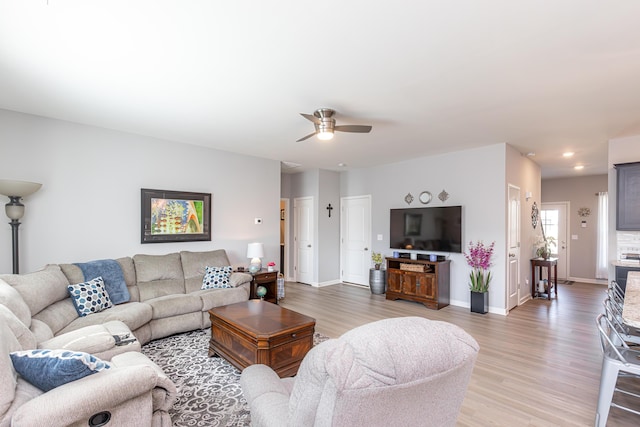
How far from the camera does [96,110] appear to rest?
3.41 meters

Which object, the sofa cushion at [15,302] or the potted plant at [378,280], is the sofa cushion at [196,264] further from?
the potted plant at [378,280]

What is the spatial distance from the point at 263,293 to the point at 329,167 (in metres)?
3.16

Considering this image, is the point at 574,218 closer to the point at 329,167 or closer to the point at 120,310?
the point at 329,167

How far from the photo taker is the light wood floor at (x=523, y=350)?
7.54 feet

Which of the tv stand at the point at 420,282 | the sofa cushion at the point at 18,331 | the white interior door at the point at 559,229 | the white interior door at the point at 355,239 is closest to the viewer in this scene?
the sofa cushion at the point at 18,331

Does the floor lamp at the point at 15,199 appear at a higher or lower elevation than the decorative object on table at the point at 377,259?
higher

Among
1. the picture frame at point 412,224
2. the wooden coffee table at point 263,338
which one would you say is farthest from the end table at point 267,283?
the picture frame at point 412,224

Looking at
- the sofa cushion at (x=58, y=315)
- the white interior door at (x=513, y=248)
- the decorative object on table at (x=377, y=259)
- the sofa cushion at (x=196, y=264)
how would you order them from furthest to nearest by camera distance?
1. the decorative object on table at (x=377, y=259)
2. the white interior door at (x=513, y=248)
3. the sofa cushion at (x=196, y=264)
4. the sofa cushion at (x=58, y=315)

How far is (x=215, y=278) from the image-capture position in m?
4.28

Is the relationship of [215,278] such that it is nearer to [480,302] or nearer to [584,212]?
[480,302]

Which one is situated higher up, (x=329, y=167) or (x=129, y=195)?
(x=329, y=167)

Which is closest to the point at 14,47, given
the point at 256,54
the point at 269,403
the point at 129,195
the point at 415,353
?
the point at 256,54

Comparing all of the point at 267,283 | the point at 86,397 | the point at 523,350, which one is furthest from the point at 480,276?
the point at 86,397

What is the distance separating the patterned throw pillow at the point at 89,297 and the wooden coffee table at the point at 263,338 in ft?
3.91
